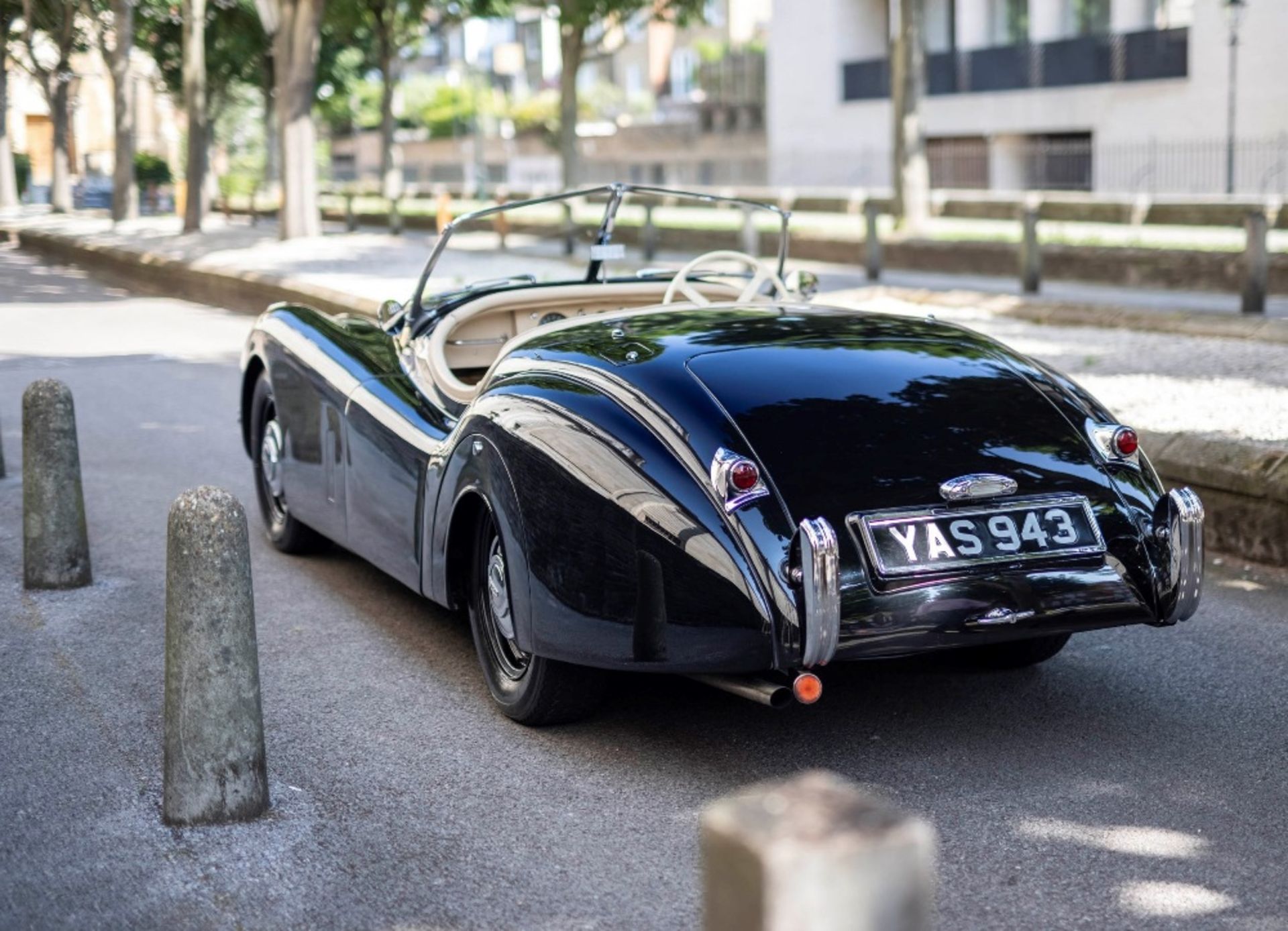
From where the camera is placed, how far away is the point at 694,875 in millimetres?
3863

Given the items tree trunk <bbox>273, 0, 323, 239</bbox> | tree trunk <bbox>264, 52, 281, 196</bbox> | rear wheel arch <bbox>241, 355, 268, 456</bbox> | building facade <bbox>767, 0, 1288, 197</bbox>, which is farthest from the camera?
tree trunk <bbox>264, 52, 281, 196</bbox>

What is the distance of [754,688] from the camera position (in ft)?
14.3

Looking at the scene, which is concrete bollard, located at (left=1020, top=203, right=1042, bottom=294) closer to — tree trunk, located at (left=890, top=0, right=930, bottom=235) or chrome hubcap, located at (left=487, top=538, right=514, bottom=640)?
tree trunk, located at (left=890, top=0, right=930, bottom=235)

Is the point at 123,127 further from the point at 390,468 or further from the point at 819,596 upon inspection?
the point at 819,596

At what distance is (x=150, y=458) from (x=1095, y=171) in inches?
1196

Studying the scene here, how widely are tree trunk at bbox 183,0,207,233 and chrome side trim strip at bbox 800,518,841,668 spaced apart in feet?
93.2

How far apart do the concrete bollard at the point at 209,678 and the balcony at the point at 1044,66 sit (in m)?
34.3

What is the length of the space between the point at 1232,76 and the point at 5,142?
3462 cm

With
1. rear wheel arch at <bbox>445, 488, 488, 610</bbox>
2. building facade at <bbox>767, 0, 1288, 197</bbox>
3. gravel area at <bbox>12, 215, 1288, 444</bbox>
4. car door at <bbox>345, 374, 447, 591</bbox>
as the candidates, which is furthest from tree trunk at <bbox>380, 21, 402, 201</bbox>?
rear wheel arch at <bbox>445, 488, 488, 610</bbox>

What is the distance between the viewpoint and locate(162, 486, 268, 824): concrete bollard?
165 inches

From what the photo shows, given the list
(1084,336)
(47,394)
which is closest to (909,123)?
(1084,336)

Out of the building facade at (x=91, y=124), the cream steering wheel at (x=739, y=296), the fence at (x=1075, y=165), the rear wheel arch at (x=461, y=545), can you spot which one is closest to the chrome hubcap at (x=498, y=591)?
the rear wheel arch at (x=461, y=545)

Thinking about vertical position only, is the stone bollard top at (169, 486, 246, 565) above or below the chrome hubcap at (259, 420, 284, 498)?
above

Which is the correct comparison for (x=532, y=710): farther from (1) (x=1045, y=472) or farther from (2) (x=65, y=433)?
(2) (x=65, y=433)
